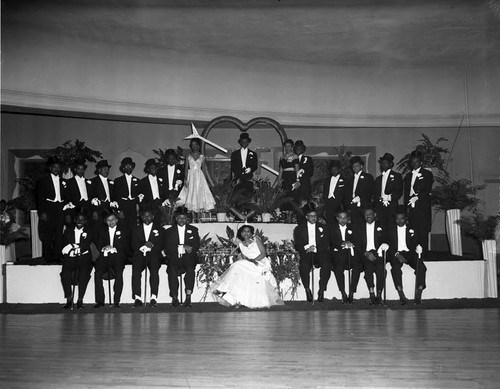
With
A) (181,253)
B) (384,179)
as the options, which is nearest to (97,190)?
(181,253)

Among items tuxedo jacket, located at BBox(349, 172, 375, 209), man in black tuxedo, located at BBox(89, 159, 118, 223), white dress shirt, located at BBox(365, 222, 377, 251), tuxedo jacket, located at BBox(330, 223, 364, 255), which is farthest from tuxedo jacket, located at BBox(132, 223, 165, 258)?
tuxedo jacket, located at BBox(349, 172, 375, 209)

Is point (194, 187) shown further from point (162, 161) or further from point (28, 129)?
point (28, 129)

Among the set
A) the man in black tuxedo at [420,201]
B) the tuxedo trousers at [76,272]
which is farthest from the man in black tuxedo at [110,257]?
the man in black tuxedo at [420,201]

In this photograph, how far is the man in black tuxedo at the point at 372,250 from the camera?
934 cm

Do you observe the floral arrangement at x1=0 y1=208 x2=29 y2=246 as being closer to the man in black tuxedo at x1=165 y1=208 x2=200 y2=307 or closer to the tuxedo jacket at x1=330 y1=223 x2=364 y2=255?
the man in black tuxedo at x1=165 y1=208 x2=200 y2=307

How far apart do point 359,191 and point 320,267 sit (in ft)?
5.55

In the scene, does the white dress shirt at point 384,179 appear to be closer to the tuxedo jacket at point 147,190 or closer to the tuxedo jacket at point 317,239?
the tuxedo jacket at point 317,239

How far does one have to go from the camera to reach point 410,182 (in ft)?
34.2

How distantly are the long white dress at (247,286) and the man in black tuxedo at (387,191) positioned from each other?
2.34m

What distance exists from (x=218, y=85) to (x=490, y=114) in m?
6.53

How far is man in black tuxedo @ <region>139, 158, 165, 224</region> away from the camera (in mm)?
10555

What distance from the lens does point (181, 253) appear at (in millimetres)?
9250

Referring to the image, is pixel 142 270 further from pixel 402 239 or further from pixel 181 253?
pixel 402 239

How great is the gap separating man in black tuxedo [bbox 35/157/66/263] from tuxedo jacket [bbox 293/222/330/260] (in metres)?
3.91
